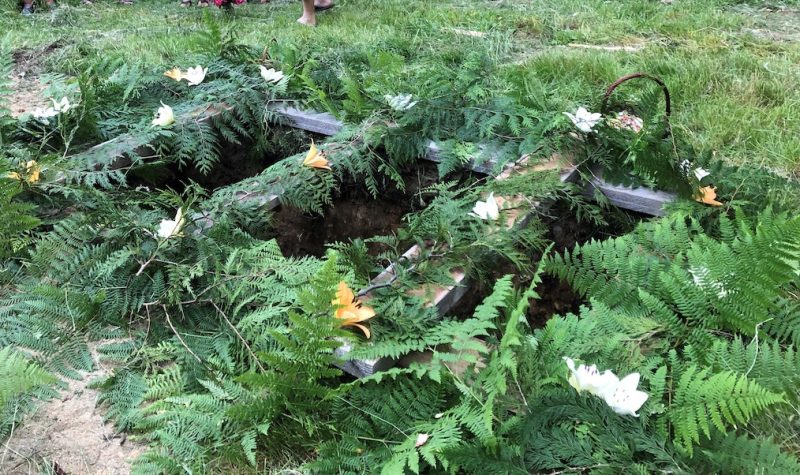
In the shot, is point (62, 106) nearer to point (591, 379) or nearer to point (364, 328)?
point (364, 328)

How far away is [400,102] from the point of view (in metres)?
2.63

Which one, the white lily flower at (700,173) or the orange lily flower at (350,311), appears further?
the white lily flower at (700,173)

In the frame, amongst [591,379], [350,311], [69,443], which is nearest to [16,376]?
[69,443]

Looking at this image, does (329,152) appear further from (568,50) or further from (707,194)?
(568,50)

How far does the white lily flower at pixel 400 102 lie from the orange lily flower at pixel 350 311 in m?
1.21

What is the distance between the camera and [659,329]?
1.64 metres

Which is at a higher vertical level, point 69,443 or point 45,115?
point 45,115

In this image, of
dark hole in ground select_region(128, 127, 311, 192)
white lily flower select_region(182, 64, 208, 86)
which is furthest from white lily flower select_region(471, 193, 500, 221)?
white lily flower select_region(182, 64, 208, 86)

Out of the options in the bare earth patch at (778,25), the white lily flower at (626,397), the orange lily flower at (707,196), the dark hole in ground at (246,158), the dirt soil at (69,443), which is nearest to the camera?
the white lily flower at (626,397)

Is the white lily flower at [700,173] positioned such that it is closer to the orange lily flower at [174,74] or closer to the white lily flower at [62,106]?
the orange lily flower at [174,74]

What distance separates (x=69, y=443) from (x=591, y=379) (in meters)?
1.34

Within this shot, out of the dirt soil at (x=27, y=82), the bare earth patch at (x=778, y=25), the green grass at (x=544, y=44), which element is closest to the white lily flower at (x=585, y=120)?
the green grass at (x=544, y=44)

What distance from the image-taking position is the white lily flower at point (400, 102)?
2619 millimetres

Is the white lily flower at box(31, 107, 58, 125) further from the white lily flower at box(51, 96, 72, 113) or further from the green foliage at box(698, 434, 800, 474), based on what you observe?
the green foliage at box(698, 434, 800, 474)
